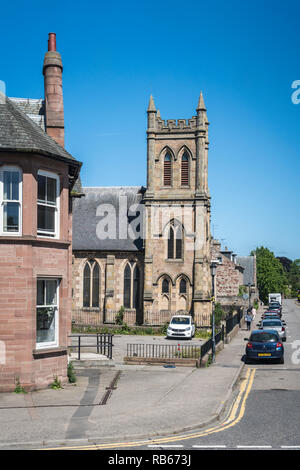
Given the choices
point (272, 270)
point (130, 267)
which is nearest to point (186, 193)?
point (130, 267)

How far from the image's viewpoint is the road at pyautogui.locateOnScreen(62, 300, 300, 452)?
466 inches

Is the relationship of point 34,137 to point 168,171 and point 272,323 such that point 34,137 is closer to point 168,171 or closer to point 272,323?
point 272,323

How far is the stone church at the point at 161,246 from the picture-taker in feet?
155

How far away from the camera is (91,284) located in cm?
5025

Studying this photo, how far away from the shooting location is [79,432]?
1259 centimetres

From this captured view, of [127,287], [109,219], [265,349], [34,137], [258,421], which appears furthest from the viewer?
[109,219]

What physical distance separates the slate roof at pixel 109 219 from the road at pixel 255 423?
92.2 feet

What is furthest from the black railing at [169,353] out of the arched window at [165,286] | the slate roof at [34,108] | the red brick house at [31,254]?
the arched window at [165,286]

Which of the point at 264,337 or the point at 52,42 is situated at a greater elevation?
the point at 52,42

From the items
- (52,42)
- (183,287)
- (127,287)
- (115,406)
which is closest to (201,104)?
(183,287)

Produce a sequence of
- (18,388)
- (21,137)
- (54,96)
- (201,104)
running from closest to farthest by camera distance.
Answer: (18,388) → (21,137) → (54,96) → (201,104)

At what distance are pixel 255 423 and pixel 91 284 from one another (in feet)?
121

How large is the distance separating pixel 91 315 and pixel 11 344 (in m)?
33.1

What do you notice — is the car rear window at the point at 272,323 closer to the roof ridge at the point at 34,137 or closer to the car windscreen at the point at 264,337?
the car windscreen at the point at 264,337
